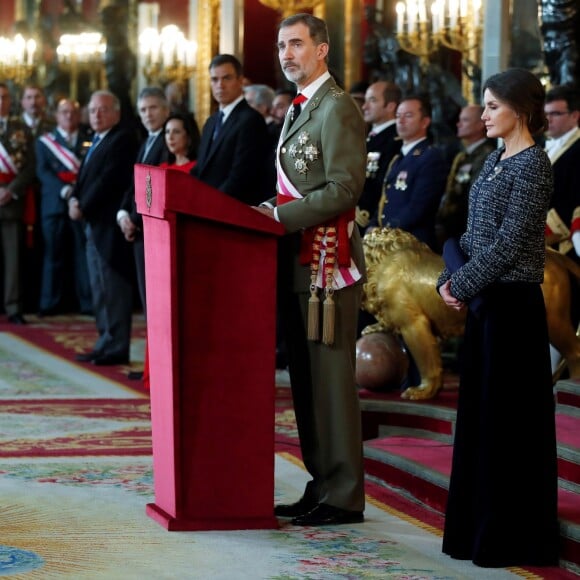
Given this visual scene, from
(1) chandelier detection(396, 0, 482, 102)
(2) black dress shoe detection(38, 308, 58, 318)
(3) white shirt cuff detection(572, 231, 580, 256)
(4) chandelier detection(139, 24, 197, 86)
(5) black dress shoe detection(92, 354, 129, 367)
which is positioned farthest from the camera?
(4) chandelier detection(139, 24, 197, 86)

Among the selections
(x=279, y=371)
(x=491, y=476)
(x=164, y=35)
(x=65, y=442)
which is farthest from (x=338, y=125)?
(x=164, y=35)

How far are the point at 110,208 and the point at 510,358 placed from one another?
184 inches

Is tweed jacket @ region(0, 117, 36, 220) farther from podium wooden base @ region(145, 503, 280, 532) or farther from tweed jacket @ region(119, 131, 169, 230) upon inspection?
podium wooden base @ region(145, 503, 280, 532)

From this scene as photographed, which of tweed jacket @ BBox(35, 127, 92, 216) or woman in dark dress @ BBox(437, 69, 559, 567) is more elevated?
tweed jacket @ BBox(35, 127, 92, 216)

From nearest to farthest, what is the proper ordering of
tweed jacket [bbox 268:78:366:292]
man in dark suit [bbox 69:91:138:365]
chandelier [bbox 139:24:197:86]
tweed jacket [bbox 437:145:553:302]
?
tweed jacket [bbox 437:145:553:302], tweed jacket [bbox 268:78:366:292], man in dark suit [bbox 69:91:138:365], chandelier [bbox 139:24:197:86]

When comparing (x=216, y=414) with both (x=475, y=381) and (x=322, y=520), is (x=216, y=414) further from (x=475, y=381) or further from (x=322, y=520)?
(x=475, y=381)

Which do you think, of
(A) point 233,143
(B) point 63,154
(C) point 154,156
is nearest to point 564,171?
(A) point 233,143

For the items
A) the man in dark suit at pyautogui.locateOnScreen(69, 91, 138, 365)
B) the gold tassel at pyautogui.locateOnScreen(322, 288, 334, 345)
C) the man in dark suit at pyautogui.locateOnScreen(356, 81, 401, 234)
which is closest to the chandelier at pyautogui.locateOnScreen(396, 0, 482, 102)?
the man in dark suit at pyautogui.locateOnScreen(356, 81, 401, 234)

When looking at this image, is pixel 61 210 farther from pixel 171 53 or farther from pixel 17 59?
pixel 17 59

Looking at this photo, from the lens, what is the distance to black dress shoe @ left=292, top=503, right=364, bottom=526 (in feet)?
13.5

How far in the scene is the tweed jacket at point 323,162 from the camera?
3.94 m

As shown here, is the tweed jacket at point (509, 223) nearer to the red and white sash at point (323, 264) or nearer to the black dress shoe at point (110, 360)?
the red and white sash at point (323, 264)

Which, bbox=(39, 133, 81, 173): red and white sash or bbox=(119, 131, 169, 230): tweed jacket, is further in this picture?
bbox=(39, 133, 81, 173): red and white sash

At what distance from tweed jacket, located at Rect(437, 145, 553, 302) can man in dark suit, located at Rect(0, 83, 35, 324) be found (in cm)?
730
